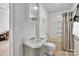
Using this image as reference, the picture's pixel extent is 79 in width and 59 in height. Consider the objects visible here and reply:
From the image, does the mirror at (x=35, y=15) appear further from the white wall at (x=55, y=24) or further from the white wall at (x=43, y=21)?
the white wall at (x=55, y=24)

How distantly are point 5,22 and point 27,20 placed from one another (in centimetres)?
26

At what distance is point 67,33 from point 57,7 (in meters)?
0.33

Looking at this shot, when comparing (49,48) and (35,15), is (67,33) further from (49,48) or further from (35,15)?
(35,15)

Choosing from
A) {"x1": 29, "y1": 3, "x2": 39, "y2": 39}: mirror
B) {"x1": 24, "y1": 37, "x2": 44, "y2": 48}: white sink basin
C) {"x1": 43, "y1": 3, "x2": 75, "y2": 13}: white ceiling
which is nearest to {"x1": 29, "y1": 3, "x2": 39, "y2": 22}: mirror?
{"x1": 29, "y1": 3, "x2": 39, "y2": 39}: mirror

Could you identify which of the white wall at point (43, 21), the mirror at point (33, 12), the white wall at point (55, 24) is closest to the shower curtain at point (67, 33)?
the white wall at point (55, 24)

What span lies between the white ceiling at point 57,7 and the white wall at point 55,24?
0.05m

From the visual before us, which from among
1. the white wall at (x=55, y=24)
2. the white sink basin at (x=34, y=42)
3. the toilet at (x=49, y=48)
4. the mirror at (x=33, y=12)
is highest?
the mirror at (x=33, y=12)

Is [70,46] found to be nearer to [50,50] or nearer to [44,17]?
[50,50]

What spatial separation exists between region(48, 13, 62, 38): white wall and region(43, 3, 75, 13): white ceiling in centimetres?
5

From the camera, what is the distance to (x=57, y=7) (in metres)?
1.40

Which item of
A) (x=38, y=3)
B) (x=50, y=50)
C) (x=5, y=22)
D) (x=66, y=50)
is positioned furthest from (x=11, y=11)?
(x=66, y=50)

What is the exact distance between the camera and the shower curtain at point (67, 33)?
1.37 m

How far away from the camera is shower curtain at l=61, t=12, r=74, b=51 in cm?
137

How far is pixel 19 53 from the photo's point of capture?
4.69ft
